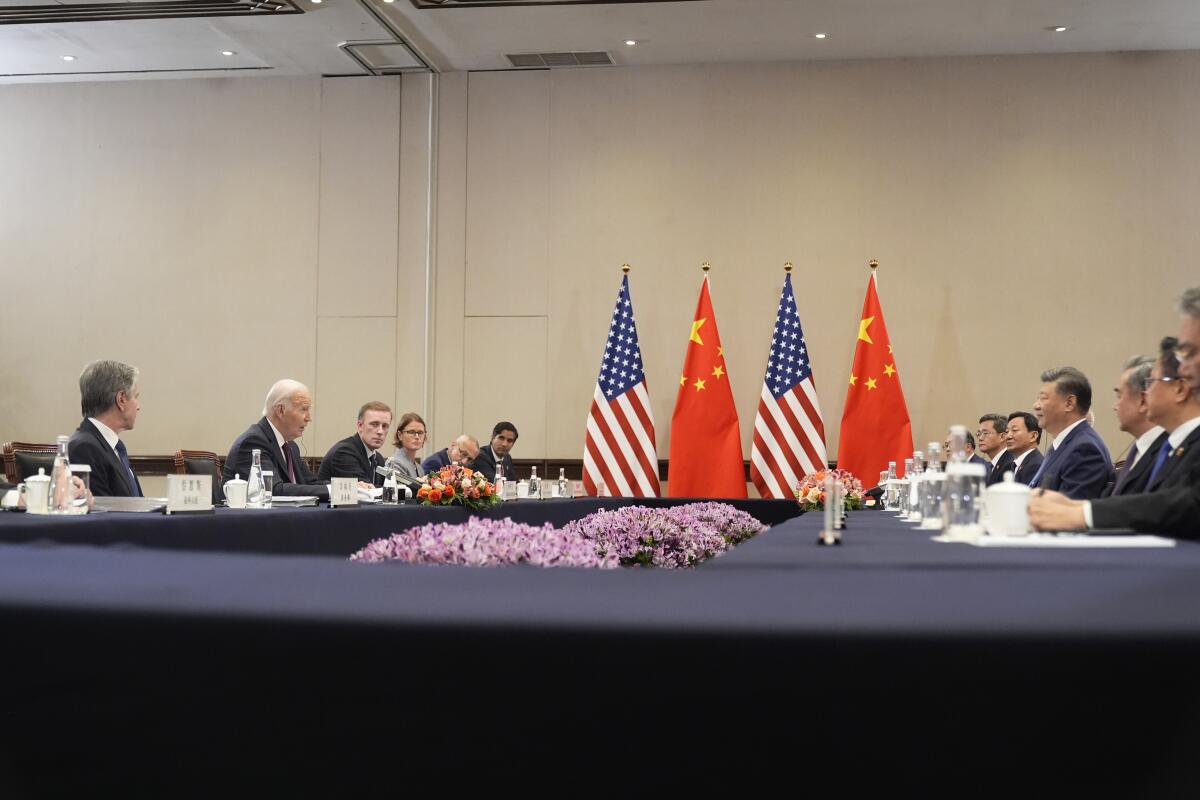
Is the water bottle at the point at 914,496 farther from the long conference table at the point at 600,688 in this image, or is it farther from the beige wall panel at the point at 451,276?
the beige wall panel at the point at 451,276

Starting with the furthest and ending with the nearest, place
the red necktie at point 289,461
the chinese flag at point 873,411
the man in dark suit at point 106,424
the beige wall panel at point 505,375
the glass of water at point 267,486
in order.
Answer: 1. the beige wall panel at point 505,375
2. the chinese flag at point 873,411
3. the red necktie at point 289,461
4. the glass of water at point 267,486
5. the man in dark suit at point 106,424

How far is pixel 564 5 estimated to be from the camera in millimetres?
8055

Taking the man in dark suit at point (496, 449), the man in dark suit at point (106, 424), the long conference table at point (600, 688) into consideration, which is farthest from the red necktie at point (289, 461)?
the long conference table at point (600, 688)

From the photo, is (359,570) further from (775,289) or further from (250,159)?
(250,159)

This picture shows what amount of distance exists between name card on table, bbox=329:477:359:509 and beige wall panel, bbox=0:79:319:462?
17.1 feet

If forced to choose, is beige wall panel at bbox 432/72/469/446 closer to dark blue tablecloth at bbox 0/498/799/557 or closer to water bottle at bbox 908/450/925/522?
dark blue tablecloth at bbox 0/498/799/557

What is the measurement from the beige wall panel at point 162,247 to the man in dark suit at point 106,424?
18.1ft

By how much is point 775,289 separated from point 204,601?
819cm

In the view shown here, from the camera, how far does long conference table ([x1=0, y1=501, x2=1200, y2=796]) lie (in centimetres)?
99

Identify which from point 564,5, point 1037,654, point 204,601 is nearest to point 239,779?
point 204,601

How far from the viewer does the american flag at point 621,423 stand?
349 inches

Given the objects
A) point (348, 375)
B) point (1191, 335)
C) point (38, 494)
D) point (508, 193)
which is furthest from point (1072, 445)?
point (348, 375)

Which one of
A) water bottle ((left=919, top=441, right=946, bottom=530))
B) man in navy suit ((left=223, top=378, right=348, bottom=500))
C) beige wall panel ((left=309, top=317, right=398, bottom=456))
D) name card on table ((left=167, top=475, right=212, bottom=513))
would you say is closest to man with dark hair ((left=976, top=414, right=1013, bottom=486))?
beige wall panel ((left=309, top=317, right=398, bottom=456))

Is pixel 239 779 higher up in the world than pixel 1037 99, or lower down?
lower down
